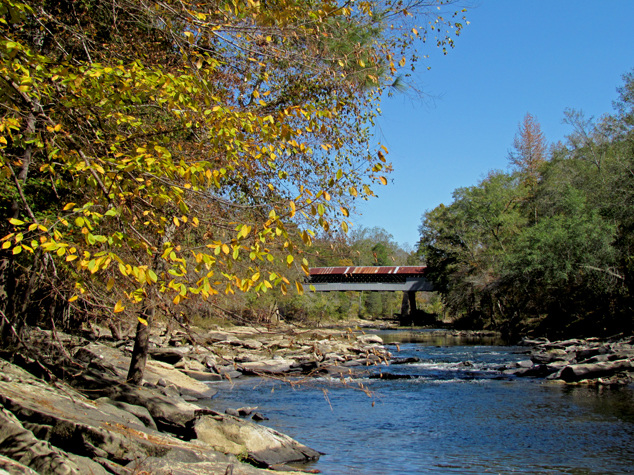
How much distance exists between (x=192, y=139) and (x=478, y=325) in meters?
45.6

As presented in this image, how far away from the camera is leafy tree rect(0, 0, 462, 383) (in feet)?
13.2

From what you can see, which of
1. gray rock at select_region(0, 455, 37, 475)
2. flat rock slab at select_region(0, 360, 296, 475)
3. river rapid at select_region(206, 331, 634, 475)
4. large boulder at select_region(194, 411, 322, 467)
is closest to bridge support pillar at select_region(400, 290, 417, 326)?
river rapid at select_region(206, 331, 634, 475)

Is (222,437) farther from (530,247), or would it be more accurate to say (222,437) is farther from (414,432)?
(530,247)

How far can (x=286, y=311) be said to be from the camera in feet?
153

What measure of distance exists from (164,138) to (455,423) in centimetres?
974

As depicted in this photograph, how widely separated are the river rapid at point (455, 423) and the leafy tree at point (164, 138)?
196cm

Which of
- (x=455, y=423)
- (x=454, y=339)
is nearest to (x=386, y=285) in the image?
(x=454, y=339)

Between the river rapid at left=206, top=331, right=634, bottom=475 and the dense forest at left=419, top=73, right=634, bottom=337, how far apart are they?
6.51m

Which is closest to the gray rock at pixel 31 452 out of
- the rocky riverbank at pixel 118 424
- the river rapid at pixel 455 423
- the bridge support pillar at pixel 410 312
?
the rocky riverbank at pixel 118 424

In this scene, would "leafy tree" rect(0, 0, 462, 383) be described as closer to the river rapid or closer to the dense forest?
the river rapid

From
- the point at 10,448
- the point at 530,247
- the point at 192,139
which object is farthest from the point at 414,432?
the point at 530,247

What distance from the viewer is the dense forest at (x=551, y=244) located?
29219 millimetres

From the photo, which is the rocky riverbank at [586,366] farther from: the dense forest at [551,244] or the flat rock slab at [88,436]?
the flat rock slab at [88,436]

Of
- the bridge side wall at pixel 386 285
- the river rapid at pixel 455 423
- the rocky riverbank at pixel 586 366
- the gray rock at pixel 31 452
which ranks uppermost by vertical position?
the bridge side wall at pixel 386 285
